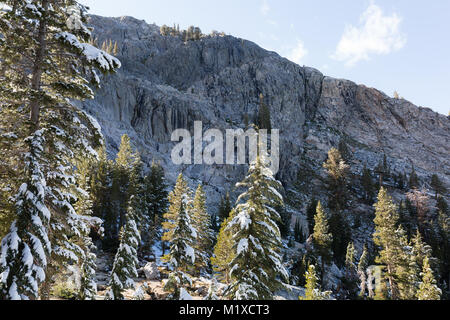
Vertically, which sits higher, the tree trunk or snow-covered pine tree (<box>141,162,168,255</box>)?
the tree trunk

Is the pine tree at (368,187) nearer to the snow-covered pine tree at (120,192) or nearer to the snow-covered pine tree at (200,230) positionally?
the snow-covered pine tree at (200,230)

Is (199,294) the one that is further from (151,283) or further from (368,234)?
(368,234)

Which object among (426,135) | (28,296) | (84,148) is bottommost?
(28,296)

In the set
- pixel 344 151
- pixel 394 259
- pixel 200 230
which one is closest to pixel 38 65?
pixel 200 230

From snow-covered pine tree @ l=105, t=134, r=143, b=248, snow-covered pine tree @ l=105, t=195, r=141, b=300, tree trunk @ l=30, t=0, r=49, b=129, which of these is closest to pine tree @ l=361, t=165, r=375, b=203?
snow-covered pine tree @ l=105, t=134, r=143, b=248

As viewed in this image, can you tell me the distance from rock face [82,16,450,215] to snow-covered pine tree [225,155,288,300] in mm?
61319

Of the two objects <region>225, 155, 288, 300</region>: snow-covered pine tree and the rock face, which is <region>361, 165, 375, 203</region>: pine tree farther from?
<region>225, 155, 288, 300</region>: snow-covered pine tree

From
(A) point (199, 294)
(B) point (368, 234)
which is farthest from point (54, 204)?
(B) point (368, 234)

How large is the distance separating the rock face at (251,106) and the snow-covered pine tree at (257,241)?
61.3m

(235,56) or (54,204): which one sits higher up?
(235,56)

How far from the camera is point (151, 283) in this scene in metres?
28.5

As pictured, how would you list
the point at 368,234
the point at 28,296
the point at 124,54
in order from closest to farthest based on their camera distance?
1. the point at 28,296
2. the point at 368,234
3. the point at 124,54

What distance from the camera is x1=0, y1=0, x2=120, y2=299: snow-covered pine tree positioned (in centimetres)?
651

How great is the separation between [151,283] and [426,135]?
141m
